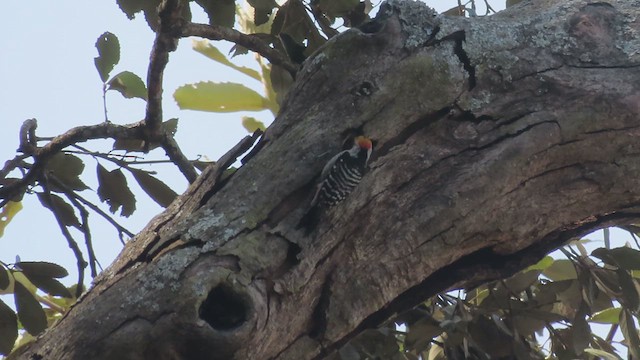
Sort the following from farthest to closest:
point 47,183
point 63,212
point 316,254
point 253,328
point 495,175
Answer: point 63,212
point 47,183
point 495,175
point 316,254
point 253,328

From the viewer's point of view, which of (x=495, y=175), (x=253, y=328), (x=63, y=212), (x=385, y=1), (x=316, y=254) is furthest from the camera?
(x=63, y=212)

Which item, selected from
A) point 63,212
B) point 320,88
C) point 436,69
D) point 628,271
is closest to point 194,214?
point 320,88

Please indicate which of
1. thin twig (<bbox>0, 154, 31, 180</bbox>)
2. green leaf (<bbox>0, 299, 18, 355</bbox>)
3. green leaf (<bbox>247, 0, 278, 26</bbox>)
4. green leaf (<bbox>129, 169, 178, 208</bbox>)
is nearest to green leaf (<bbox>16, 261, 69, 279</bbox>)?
green leaf (<bbox>0, 299, 18, 355</bbox>)

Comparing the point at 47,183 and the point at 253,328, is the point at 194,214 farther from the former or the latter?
the point at 47,183

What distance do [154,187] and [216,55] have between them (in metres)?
0.83

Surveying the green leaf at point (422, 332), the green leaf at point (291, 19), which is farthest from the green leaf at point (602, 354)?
the green leaf at point (291, 19)

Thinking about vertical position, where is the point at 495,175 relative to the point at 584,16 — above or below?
below

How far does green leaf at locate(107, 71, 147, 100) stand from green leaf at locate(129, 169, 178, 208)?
232 mm

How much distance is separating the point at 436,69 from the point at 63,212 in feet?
4.12

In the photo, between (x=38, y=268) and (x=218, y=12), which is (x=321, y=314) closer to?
(x=38, y=268)

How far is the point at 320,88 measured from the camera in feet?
6.97

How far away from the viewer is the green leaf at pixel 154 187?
2684mm

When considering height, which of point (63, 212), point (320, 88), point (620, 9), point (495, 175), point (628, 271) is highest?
point (63, 212)

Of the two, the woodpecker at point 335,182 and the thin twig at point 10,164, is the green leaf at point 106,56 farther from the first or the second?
the woodpecker at point 335,182
